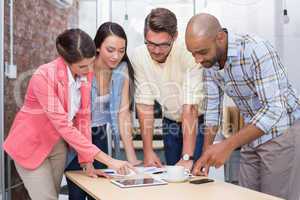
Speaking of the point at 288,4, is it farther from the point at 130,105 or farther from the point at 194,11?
the point at 130,105

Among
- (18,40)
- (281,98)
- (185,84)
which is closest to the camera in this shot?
(281,98)

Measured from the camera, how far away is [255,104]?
1738mm

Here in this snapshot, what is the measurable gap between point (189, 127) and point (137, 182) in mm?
610

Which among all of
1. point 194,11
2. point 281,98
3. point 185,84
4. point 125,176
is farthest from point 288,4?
point 125,176

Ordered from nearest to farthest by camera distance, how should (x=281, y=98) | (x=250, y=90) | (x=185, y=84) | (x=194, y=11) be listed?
(x=281, y=98) → (x=250, y=90) → (x=185, y=84) → (x=194, y=11)

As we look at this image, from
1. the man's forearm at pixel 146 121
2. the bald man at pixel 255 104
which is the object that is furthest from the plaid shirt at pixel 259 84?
the man's forearm at pixel 146 121

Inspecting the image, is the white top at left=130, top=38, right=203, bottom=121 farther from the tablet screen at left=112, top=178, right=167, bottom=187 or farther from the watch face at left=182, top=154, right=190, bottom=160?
the tablet screen at left=112, top=178, right=167, bottom=187

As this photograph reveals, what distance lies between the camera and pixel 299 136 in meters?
1.69

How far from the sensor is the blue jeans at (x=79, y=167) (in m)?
1.97

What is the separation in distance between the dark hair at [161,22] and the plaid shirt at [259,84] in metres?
0.31

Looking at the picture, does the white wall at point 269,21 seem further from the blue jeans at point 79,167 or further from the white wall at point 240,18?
the blue jeans at point 79,167

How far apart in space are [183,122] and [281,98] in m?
0.66

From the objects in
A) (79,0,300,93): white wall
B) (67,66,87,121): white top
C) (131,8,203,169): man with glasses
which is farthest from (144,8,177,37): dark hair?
(79,0,300,93): white wall

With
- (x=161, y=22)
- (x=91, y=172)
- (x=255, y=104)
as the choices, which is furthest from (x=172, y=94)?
(x=91, y=172)
